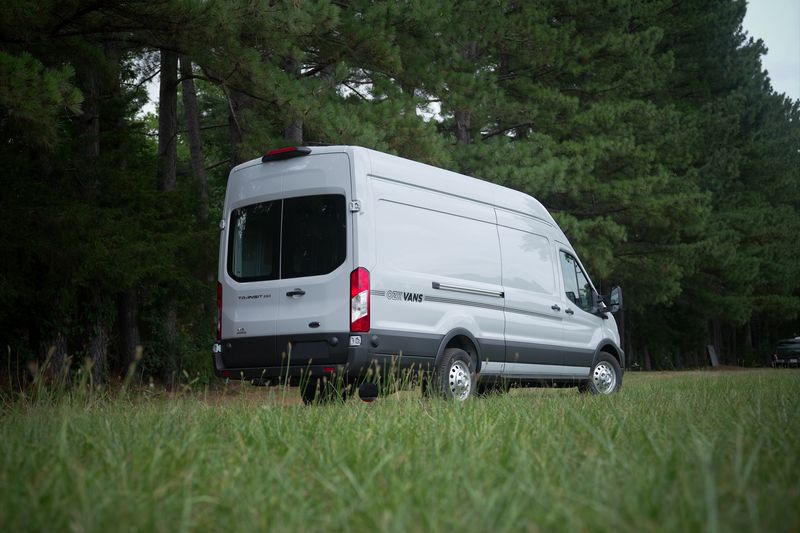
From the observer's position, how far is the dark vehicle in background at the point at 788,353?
3828cm

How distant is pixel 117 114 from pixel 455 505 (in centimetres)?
1409

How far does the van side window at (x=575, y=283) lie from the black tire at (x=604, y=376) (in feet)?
2.94

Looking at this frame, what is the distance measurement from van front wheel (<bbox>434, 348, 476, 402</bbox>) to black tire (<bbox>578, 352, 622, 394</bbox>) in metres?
3.16

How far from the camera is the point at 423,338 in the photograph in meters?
8.73

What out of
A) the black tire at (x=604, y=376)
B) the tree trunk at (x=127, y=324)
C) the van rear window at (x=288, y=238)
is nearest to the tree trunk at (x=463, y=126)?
the tree trunk at (x=127, y=324)

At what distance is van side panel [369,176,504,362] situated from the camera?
8.43 m

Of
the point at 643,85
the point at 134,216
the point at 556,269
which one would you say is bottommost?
the point at 556,269

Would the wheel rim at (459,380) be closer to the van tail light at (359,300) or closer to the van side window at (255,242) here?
the van tail light at (359,300)


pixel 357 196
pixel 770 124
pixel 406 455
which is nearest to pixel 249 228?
pixel 357 196

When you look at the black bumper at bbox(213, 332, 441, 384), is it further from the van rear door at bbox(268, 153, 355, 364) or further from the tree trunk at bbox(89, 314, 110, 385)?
the tree trunk at bbox(89, 314, 110, 385)

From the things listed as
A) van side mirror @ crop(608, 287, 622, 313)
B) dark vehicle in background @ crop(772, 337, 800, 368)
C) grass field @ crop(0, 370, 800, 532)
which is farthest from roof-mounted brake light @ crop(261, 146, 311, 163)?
dark vehicle in background @ crop(772, 337, 800, 368)

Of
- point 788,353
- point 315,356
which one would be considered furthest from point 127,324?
point 788,353

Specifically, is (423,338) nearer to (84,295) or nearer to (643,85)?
(84,295)

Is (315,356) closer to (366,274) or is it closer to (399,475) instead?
(366,274)
